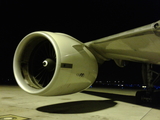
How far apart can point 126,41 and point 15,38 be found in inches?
926

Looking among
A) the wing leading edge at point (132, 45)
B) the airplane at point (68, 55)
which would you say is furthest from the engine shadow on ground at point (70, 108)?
the wing leading edge at point (132, 45)

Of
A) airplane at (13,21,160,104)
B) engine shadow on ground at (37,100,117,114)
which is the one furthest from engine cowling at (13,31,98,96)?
engine shadow on ground at (37,100,117,114)

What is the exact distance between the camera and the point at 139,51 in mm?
5406

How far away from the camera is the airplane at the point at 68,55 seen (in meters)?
4.52

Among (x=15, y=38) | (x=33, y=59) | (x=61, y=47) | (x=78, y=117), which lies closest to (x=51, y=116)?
(x=78, y=117)

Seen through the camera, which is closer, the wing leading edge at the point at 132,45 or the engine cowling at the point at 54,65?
the engine cowling at the point at 54,65

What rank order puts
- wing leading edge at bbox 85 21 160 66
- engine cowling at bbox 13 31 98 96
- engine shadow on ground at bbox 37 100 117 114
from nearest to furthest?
engine cowling at bbox 13 31 98 96, wing leading edge at bbox 85 21 160 66, engine shadow on ground at bbox 37 100 117 114

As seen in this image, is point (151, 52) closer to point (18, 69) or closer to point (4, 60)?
point (18, 69)

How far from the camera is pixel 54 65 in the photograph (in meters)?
5.27

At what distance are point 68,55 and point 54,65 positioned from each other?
0.78m

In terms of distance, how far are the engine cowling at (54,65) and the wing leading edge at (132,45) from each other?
606 millimetres

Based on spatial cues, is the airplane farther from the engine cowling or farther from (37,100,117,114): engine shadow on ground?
(37,100,117,114): engine shadow on ground

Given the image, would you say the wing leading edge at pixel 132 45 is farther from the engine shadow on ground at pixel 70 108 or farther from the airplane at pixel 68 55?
the engine shadow on ground at pixel 70 108

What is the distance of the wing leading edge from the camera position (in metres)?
4.59
